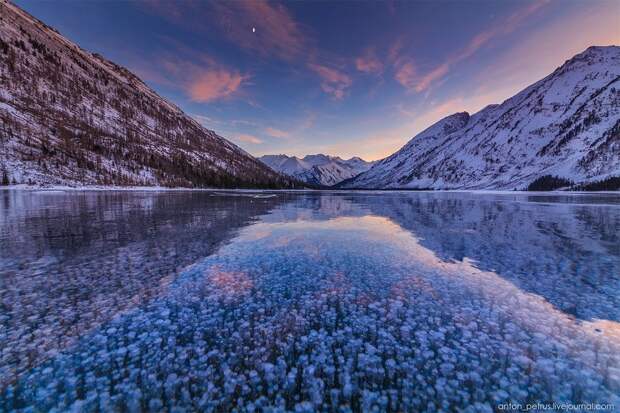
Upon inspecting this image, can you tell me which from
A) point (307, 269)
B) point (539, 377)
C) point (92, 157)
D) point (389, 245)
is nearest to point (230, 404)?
point (539, 377)

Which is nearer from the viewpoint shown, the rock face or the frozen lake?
the frozen lake

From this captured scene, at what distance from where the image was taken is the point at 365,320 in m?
7.51

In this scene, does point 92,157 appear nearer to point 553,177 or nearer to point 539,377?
point 539,377

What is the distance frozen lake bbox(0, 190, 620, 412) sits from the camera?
4.86 metres

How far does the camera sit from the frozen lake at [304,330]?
486 cm

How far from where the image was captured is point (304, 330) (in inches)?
272

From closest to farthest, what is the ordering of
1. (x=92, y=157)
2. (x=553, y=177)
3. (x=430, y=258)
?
(x=430, y=258), (x=92, y=157), (x=553, y=177)

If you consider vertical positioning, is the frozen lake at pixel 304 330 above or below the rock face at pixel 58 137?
below

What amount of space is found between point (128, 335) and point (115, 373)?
4.85 ft

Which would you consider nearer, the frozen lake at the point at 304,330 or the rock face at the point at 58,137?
the frozen lake at the point at 304,330

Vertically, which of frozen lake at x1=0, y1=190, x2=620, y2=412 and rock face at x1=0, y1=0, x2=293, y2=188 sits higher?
rock face at x1=0, y1=0, x2=293, y2=188

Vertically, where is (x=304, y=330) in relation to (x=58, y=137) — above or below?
below

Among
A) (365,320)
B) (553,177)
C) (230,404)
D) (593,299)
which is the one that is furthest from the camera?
(553,177)

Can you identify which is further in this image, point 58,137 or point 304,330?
point 58,137
